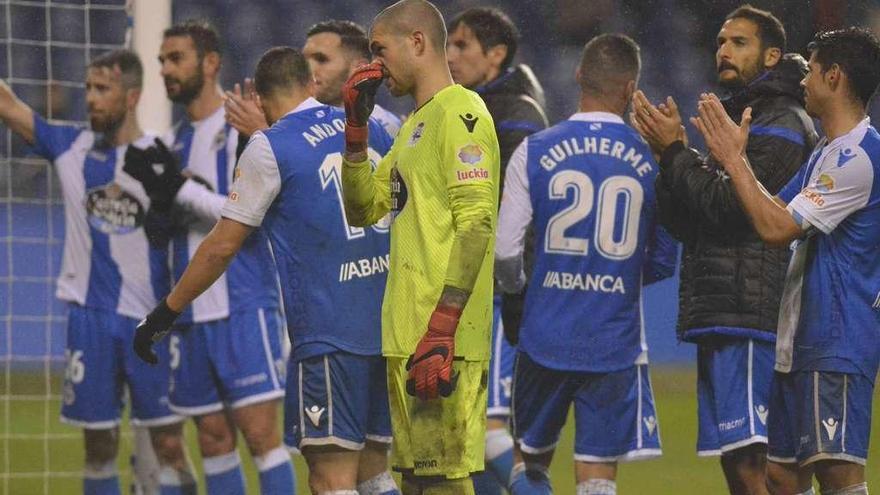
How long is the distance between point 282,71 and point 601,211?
1.27 m

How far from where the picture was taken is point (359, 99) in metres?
4.69

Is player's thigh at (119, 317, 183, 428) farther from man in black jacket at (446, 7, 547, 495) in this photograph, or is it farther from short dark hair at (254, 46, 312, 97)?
short dark hair at (254, 46, 312, 97)

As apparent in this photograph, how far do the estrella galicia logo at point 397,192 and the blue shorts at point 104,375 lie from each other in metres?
2.58

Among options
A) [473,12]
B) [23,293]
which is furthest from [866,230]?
[23,293]

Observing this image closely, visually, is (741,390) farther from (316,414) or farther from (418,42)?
(418,42)

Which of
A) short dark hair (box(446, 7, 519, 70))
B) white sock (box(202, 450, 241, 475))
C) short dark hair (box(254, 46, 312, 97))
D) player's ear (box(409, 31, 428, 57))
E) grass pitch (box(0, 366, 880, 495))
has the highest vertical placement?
short dark hair (box(446, 7, 519, 70))

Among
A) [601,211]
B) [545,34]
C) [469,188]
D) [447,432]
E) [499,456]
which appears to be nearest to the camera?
[469,188]

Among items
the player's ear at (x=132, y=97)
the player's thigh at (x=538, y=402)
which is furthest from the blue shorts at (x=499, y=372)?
the player's ear at (x=132, y=97)

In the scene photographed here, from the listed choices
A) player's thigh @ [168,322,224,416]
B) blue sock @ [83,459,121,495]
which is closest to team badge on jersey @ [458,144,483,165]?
player's thigh @ [168,322,224,416]

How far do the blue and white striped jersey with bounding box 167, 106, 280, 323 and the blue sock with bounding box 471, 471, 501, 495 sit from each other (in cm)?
115

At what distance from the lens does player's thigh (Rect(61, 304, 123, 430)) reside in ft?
22.9

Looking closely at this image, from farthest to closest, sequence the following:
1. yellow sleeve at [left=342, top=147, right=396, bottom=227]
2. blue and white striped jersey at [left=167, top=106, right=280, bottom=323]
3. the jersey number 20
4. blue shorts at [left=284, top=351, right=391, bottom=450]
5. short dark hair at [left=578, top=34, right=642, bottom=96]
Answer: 1. blue and white striped jersey at [left=167, top=106, right=280, bottom=323]
2. short dark hair at [left=578, top=34, right=642, bottom=96]
3. the jersey number 20
4. blue shorts at [left=284, top=351, right=391, bottom=450]
5. yellow sleeve at [left=342, top=147, right=396, bottom=227]

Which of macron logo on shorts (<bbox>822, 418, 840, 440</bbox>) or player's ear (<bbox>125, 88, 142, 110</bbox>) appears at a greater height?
player's ear (<bbox>125, 88, 142, 110</bbox>)

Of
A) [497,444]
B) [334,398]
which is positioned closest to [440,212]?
[334,398]
